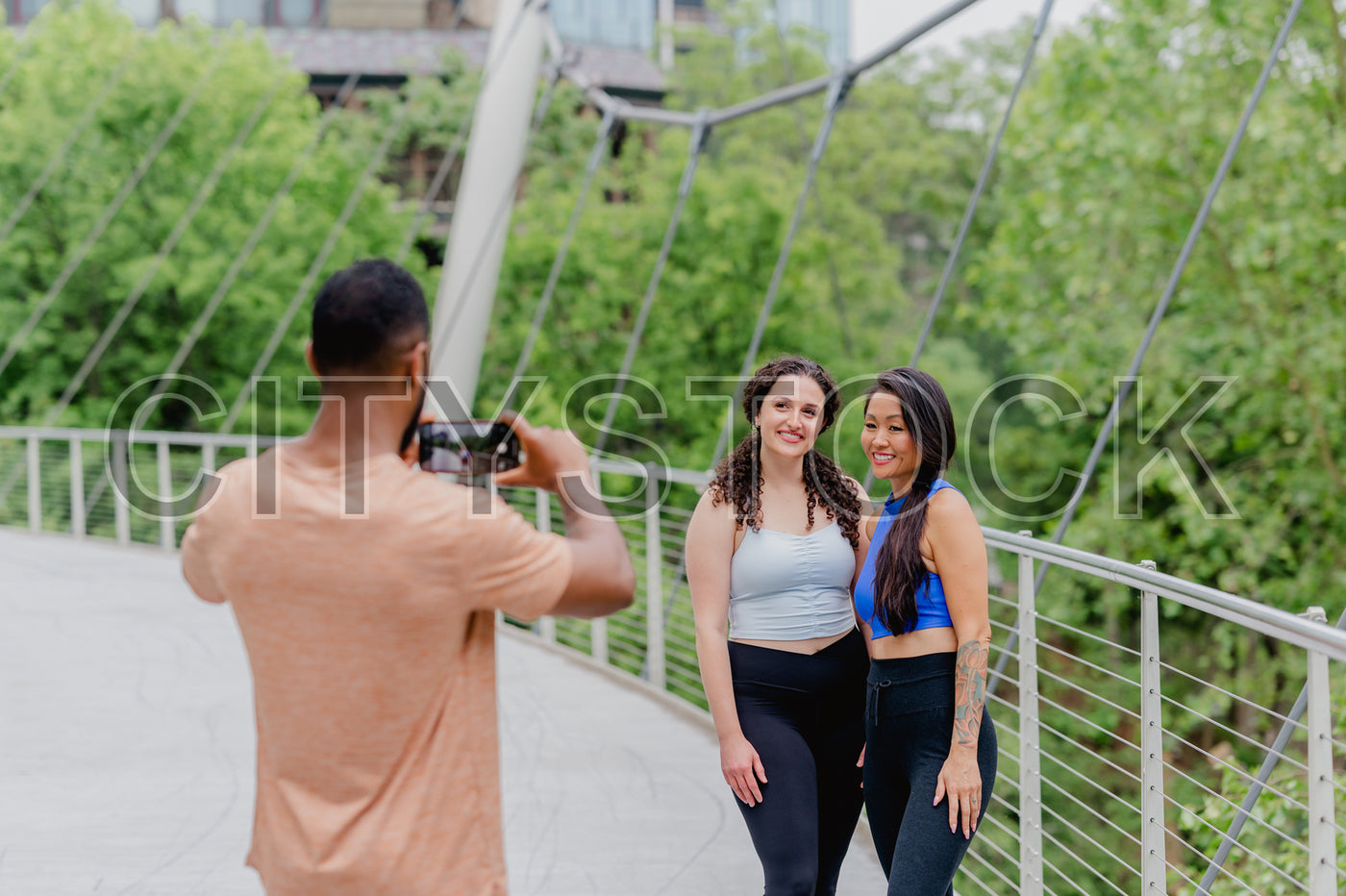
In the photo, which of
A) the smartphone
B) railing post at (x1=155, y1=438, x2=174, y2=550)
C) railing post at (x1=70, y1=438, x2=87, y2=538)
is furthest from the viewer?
railing post at (x1=70, y1=438, x2=87, y2=538)

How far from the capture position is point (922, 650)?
1.98 metres

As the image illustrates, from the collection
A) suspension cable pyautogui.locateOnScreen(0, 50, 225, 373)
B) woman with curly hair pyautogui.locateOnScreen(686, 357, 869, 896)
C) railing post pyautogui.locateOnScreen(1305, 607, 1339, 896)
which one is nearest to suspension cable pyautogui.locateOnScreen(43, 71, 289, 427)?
suspension cable pyautogui.locateOnScreen(0, 50, 225, 373)

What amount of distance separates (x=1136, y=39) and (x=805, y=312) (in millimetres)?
7768

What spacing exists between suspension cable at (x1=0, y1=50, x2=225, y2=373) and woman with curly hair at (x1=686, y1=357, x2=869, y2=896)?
14.6m

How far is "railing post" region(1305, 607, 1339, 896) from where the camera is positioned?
1747 mm

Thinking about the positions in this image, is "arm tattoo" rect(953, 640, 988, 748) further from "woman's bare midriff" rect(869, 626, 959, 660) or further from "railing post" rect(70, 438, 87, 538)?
"railing post" rect(70, 438, 87, 538)

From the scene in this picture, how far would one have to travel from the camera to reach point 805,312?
19.8 meters

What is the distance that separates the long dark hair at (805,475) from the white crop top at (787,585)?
0.04 meters

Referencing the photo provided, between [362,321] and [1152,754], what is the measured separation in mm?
1572

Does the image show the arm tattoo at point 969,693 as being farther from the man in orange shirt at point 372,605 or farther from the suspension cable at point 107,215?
the suspension cable at point 107,215

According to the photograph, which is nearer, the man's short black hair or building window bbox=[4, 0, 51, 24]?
the man's short black hair

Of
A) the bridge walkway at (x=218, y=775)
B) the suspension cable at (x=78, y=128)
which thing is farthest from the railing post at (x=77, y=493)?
the suspension cable at (x=78, y=128)

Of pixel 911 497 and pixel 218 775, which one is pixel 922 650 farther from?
pixel 218 775

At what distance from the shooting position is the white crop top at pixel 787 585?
6.82 ft
